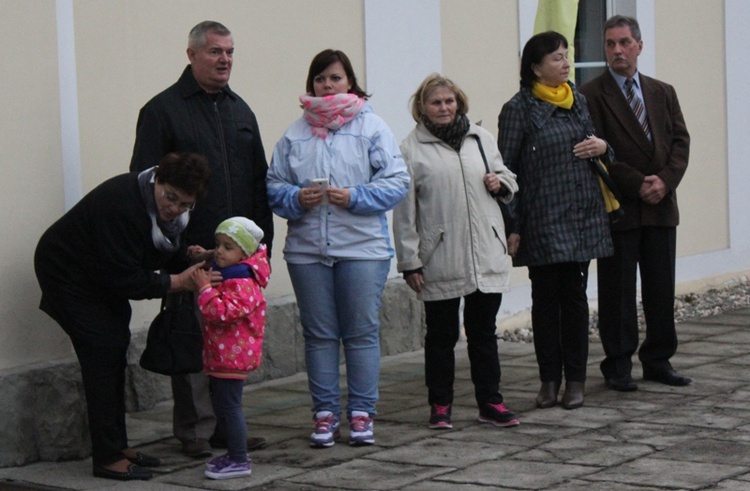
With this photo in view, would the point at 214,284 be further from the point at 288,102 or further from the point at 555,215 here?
the point at 288,102

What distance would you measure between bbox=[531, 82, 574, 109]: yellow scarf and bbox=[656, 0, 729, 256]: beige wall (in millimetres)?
4516

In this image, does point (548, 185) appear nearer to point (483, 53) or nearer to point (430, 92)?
point (430, 92)

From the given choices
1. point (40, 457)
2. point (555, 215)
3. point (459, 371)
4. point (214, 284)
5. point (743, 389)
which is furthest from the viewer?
point (459, 371)

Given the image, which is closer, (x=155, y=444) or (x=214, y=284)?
(x=214, y=284)

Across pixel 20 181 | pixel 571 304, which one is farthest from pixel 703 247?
pixel 20 181

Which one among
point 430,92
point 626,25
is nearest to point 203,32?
point 430,92

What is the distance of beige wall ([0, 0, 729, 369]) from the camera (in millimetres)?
5977

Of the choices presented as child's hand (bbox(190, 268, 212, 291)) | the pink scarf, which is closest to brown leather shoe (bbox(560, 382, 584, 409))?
the pink scarf

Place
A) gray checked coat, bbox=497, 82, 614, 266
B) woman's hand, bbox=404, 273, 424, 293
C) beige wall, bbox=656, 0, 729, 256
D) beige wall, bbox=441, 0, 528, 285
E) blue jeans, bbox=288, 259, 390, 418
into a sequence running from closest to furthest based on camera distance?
blue jeans, bbox=288, 259, 390, 418, woman's hand, bbox=404, 273, 424, 293, gray checked coat, bbox=497, 82, 614, 266, beige wall, bbox=441, 0, 528, 285, beige wall, bbox=656, 0, 729, 256

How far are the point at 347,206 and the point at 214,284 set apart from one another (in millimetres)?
783

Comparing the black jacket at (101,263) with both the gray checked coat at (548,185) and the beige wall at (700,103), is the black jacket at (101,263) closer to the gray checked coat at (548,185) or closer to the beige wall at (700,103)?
the gray checked coat at (548,185)

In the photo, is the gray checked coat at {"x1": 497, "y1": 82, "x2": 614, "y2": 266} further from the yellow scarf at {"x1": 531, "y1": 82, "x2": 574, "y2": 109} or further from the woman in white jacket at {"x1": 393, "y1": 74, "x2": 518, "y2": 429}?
the woman in white jacket at {"x1": 393, "y1": 74, "x2": 518, "y2": 429}

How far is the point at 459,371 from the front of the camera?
7.91 m

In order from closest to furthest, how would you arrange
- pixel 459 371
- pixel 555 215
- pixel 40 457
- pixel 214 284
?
pixel 214 284 < pixel 40 457 < pixel 555 215 < pixel 459 371
